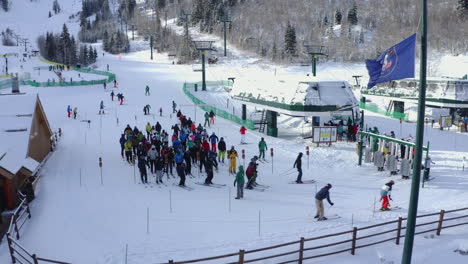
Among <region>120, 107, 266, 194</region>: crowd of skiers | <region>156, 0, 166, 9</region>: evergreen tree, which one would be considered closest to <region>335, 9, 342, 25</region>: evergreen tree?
<region>156, 0, 166, 9</region>: evergreen tree

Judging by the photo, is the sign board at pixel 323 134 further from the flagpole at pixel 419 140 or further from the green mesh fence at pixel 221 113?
the flagpole at pixel 419 140

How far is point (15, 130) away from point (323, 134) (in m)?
16.1

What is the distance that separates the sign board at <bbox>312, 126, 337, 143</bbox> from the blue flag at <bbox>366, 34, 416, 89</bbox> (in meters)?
13.8

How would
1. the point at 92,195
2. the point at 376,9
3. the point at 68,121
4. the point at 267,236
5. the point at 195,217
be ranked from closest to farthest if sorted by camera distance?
the point at 267,236 → the point at 195,217 → the point at 92,195 → the point at 68,121 → the point at 376,9

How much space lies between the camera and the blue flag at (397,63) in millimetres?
9555

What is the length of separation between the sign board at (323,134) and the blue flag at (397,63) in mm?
13822

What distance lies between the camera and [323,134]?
24656 mm

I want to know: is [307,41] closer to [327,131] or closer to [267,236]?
[327,131]

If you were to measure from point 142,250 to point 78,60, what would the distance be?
4074 inches

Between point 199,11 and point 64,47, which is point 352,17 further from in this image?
point 64,47

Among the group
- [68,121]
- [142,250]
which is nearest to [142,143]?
[142,250]

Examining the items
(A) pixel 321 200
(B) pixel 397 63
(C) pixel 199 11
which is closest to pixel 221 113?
(A) pixel 321 200

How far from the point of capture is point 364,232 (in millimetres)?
12688

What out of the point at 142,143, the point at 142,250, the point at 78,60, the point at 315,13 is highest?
the point at 315,13
